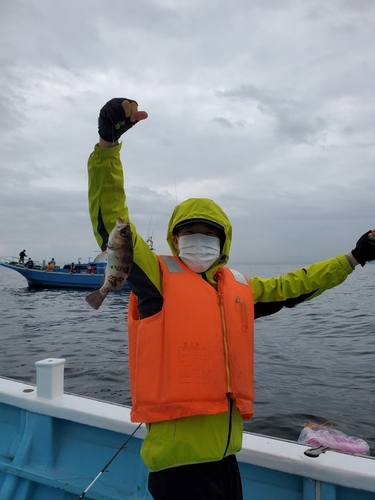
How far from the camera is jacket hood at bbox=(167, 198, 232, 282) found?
2.48 meters

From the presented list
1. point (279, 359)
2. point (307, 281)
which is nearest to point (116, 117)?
point (307, 281)

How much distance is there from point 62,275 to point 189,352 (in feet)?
99.3

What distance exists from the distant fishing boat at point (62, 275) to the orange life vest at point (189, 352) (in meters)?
27.5

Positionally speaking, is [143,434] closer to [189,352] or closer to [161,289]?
[189,352]

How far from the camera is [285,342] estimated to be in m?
12.0

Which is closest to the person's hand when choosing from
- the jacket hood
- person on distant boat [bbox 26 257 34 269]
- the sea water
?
the jacket hood

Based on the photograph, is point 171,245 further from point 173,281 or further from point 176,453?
point 176,453

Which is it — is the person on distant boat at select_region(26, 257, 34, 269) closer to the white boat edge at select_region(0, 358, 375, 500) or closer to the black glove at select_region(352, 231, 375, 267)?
the white boat edge at select_region(0, 358, 375, 500)

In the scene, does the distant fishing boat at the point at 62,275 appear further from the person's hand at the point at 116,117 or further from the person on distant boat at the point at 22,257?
the person's hand at the point at 116,117

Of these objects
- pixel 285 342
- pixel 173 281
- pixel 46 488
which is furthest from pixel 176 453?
pixel 285 342

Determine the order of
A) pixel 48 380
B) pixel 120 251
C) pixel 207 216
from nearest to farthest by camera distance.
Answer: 1. pixel 120 251
2. pixel 207 216
3. pixel 48 380

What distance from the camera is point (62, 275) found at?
30.9 m

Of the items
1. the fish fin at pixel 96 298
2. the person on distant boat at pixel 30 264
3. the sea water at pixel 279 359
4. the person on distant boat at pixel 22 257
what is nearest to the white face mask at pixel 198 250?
the fish fin at pixel 96 298

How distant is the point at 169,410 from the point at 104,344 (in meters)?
10.7
